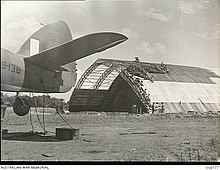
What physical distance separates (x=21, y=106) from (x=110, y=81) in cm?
85

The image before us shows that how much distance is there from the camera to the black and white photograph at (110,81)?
376 centimetres

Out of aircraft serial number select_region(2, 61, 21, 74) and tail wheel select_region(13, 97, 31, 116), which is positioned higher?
aircraft serial number select_region(2, 61, 21, 74)

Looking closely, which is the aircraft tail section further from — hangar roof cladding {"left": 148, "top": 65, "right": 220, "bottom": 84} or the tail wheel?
hangar roof cladding {"left": 148, "top": 65, "right": 220, "bottom": 84}

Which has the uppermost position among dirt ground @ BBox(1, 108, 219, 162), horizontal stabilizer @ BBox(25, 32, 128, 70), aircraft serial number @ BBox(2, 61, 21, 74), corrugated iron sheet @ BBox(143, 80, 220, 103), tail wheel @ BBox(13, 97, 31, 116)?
horizontal stabilizer @ BBox(25, 32, 128, 70)

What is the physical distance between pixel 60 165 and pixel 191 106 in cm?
140

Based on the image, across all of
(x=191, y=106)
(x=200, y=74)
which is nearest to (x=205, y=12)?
(x=200, y=74)

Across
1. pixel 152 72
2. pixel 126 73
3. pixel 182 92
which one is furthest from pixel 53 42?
pixel 182 92

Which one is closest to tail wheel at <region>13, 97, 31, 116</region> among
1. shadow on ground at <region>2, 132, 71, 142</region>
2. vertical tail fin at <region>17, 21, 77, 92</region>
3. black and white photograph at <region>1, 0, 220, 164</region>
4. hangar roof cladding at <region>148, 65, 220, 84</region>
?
black and white photograph at <region>1, 0, 220, 164</region>

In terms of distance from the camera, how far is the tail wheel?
374 centimetres

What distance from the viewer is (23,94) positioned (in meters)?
3.78

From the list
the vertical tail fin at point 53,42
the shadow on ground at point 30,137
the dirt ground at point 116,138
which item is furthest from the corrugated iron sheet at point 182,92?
the shadow on ground at point 30,137

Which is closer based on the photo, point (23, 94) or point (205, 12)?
point (23, 94)

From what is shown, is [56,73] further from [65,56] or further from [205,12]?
[205,12]

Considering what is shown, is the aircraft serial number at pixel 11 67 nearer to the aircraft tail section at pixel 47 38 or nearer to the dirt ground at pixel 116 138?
the aircraft tail section at pixel 47 38
